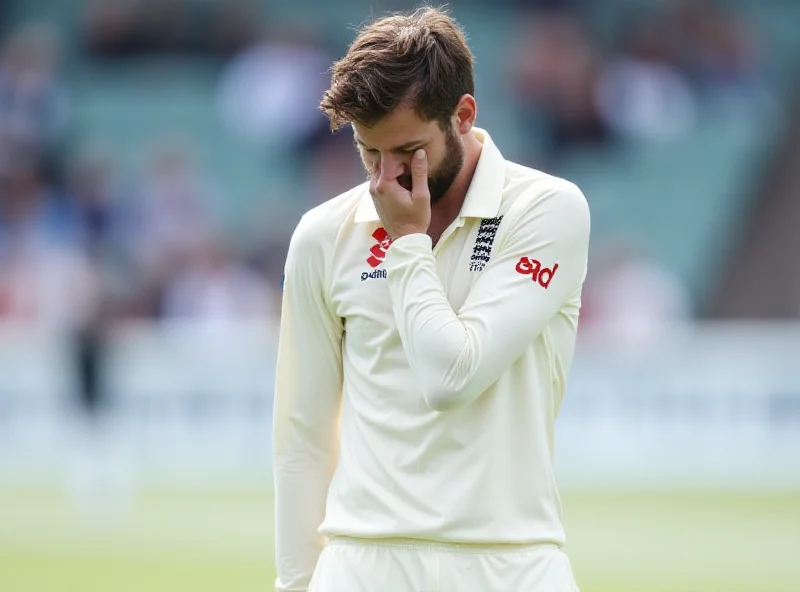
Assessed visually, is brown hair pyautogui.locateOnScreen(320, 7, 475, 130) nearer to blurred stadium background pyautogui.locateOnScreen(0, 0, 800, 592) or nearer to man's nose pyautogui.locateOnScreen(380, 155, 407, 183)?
man's nose pyautogui.locateOnScreen(380, 155, 407, 183)

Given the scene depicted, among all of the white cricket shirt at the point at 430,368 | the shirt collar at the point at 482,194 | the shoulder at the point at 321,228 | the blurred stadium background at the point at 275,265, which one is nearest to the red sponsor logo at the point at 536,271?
the white cricket shirt at the point at 430,368

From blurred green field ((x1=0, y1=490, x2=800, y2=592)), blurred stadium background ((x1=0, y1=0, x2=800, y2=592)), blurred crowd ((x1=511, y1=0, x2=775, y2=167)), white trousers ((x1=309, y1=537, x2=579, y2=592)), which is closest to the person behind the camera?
white trousers ((x1=309, y1=537, x2=579, y2=592))

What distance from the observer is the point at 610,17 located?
17219mm

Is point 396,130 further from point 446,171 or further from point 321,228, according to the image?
point 321,228

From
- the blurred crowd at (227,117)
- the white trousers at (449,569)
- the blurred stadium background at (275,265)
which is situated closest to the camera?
the white trousers at (449,569)

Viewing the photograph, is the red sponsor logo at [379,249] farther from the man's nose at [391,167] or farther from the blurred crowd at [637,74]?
the blurred crowd at [637,74]

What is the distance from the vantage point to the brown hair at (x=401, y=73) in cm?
287

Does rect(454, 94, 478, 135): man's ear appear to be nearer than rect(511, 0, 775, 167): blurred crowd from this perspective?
Yes

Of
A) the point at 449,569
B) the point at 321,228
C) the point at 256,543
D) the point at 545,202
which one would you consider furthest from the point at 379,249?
the point at 256,543

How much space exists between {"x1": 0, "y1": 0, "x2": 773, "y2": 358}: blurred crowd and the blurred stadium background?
1.3 inches

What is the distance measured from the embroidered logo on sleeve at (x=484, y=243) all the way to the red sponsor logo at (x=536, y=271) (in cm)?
8

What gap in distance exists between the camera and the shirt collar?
2980 mm

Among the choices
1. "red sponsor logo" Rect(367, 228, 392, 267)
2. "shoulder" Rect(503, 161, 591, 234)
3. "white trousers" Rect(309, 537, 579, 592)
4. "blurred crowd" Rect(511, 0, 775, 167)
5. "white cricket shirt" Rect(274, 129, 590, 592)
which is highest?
"blurred crowd" Rect(511, 0, 775, 167)

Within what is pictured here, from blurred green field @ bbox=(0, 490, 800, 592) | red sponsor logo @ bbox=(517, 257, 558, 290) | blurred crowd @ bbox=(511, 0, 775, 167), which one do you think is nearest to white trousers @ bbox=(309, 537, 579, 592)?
red sponsor logo @ bbox=(517, 257, 558, 290)
